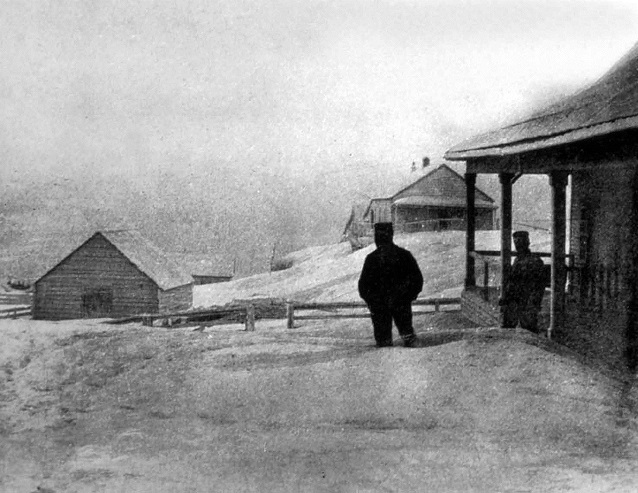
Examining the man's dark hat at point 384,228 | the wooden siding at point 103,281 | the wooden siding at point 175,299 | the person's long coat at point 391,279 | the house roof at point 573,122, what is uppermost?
the house roof at point 573,122

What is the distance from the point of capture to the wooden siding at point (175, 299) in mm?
20556

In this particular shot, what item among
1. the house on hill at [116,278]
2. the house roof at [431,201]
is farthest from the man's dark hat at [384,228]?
the house roof at [431,201]

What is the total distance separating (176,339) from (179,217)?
118 inches

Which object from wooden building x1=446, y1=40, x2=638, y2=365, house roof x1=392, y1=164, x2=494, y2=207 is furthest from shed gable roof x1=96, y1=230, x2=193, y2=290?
house roof x1=392, y1=164, x2=494, y2=207

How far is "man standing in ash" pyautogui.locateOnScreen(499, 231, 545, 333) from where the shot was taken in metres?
8.18

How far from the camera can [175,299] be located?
2172 cm

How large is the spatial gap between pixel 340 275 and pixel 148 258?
6942mm

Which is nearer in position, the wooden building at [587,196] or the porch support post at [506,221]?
the wooden building at [587,196]

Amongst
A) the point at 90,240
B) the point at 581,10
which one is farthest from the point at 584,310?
the point at 90,240

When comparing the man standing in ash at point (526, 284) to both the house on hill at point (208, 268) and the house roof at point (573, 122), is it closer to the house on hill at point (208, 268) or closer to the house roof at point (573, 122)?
the house roof at point (573, 122)

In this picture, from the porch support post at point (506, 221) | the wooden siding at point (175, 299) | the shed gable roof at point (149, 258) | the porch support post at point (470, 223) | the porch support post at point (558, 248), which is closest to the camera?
the porch support post at point (558, 248)

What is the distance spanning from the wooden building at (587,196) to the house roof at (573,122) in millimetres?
17

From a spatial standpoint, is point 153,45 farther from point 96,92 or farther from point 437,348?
point 437,348

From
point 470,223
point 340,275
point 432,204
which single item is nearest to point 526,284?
point 470,223
